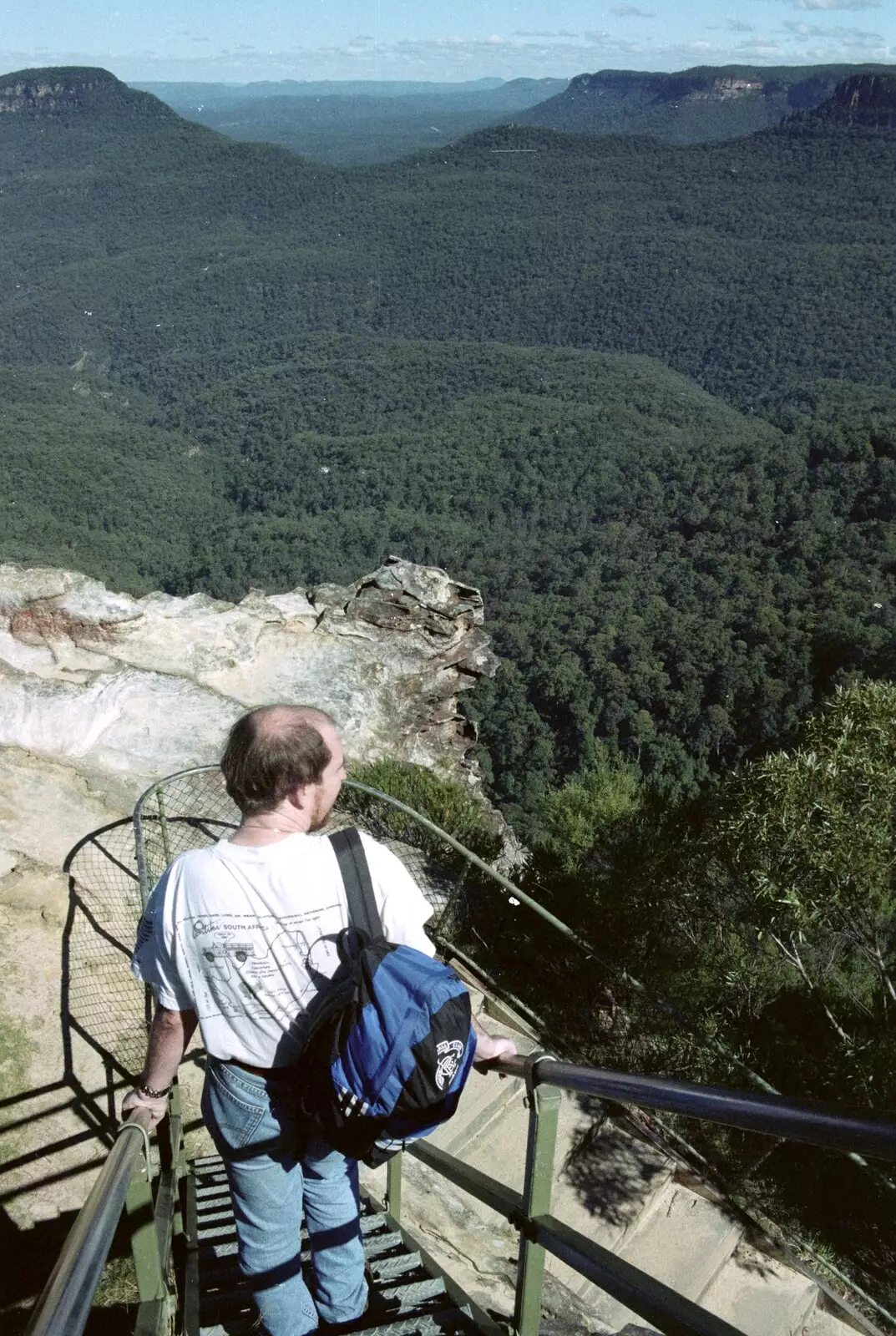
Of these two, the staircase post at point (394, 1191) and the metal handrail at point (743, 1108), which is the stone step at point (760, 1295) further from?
the metal handrail at point (743, 1108)

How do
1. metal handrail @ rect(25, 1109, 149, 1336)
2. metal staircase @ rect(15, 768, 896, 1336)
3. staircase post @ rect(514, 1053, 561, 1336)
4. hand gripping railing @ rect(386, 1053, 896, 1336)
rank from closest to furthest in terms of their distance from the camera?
1. metal handrail @ rect(25, 1109, 149, 1336)
2. hand gripping railing @ rect(386, 1053, 896, 1336)
3. metal staircase @ rect(15, 768, 896, 1336)
4. staircase post @ rect(514, 1053, 561, 1336)

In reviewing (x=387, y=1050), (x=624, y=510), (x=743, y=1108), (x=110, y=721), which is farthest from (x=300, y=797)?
(x=624, y=510)

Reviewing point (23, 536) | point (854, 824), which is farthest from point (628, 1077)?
point (23, 536)

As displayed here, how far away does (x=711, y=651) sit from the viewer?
42.9 m

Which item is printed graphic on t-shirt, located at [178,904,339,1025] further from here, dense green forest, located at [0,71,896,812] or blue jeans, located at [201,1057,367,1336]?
dense green forest, located at [0,71,896,812]

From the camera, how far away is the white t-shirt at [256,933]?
265 centimetres

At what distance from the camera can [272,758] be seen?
265 centimetres

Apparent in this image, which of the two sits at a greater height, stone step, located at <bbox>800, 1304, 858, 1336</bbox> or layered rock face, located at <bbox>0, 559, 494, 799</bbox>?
layered rock face, located at <bbox>0, 559, 494, 799</bbox>

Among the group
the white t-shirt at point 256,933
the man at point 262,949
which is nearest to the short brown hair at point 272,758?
the man at point 262,949

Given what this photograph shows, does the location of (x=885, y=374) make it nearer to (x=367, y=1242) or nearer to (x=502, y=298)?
(x=502, y=298)

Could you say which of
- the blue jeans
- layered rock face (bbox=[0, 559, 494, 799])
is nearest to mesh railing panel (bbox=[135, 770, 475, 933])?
layered rock face (bbox=[0, 559, 494, 799])

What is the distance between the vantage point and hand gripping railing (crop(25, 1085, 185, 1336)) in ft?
5.00

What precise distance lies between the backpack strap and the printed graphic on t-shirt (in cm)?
5

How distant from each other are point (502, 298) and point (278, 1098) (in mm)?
196507
